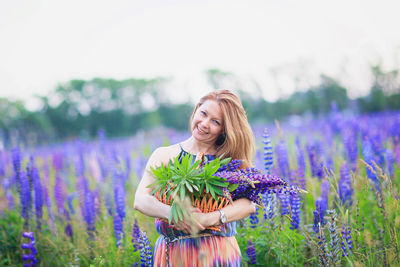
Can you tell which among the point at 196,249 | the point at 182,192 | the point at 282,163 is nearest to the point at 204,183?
the point at 182,192

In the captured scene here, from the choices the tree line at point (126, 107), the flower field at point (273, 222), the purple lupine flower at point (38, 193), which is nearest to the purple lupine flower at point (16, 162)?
the flower field at point (273, 222)

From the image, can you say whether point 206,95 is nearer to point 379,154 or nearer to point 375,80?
point 379,154

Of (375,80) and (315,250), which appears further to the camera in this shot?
(375,80)

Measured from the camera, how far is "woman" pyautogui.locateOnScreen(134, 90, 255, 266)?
1.92 metres

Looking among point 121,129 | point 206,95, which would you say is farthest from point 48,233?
point 121,129

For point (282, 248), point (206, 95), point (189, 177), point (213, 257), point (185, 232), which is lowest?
point (282, 248)

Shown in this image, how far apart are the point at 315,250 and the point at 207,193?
1058 mm

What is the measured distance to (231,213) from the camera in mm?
1927

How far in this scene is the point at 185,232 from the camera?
199 cm

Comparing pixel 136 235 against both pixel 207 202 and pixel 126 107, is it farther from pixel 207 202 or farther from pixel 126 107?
pixel 126 107

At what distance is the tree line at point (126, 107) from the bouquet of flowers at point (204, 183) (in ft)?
54.5

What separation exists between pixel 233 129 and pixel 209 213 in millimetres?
704

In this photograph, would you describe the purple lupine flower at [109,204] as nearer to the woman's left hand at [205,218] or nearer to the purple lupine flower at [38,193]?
the purple lupine flower at [38,193]

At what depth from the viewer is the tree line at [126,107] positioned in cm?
1947
